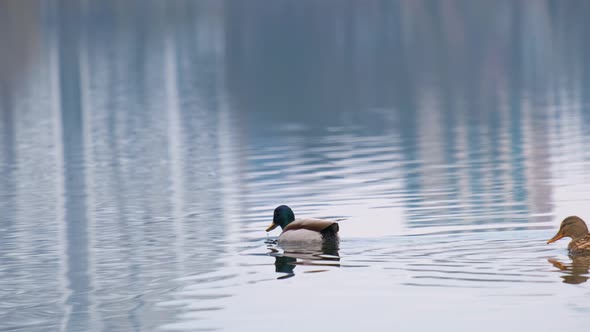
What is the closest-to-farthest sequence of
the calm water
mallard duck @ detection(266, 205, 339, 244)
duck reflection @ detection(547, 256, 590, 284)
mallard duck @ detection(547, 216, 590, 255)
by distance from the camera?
the calm water → duck reflection @ detection(547, 256, 590, 284) → mallard duck @ detection(547, 216, 590, 255) → mallard duck @ detection(266, 205, 339, 244)

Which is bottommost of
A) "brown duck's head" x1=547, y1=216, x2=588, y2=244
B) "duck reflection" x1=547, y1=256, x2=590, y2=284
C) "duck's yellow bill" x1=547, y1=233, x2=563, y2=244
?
"duck reflection" x1=547, y1=256, x2=590, y2=284

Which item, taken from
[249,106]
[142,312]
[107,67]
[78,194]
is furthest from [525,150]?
[107,67]

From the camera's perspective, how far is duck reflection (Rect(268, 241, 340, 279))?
19.8 metres

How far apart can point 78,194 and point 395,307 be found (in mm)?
15104

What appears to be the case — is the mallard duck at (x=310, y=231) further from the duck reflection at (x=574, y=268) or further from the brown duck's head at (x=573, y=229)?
the duck reflection at (x=574, y=268)

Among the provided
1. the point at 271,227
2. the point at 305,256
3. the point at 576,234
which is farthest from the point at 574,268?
the point at 271,227

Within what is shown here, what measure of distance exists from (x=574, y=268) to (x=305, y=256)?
3.95 m

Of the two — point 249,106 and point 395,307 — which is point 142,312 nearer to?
point 395,307

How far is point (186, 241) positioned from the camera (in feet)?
75.4

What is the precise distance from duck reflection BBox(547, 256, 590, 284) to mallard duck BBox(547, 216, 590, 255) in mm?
110

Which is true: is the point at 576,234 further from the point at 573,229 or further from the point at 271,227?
the point at 271,227

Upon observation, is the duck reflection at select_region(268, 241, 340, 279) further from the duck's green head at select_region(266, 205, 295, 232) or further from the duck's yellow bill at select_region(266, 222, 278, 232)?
the duck's yellow bill at select_region(266, 222, 278, 232)

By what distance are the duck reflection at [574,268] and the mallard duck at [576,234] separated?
0.36ft

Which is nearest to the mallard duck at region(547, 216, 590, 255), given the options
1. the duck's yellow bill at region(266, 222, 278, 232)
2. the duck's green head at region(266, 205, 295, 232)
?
the duck's green head at region(266, 205, 295, 232)
